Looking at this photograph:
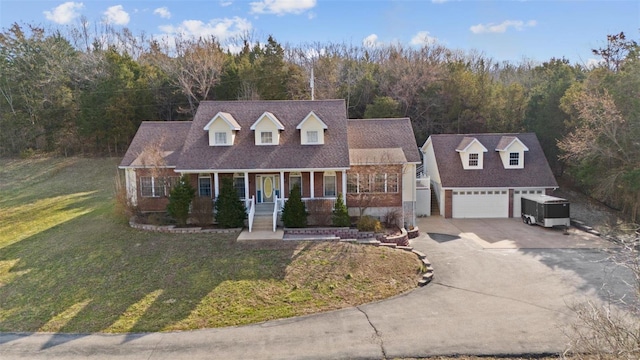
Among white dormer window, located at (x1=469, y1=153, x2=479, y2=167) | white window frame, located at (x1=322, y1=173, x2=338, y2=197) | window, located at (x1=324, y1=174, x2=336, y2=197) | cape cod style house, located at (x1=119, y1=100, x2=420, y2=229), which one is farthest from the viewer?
white dormer window, located at (x1=469, y1=153, x2=479, y2=167)

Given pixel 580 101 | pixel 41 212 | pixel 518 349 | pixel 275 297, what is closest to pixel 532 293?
pixel 518 349

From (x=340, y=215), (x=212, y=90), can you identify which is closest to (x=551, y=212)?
(x=340, y=215)

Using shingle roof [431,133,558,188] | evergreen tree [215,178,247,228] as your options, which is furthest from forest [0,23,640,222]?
evergreen tree [215,178,247,228]

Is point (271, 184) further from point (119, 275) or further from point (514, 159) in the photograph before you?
point (514, 159)

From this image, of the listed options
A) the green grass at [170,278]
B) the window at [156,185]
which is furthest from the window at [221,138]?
the green grass at [170,278]

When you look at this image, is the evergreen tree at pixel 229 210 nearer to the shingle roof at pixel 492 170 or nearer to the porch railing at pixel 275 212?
the porch railing at pixel 275 212

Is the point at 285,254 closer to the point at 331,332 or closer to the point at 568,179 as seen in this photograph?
the point at 331,332

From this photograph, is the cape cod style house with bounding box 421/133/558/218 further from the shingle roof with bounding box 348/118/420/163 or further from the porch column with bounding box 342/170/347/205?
the porch column with bounding box 342/170/347/205
